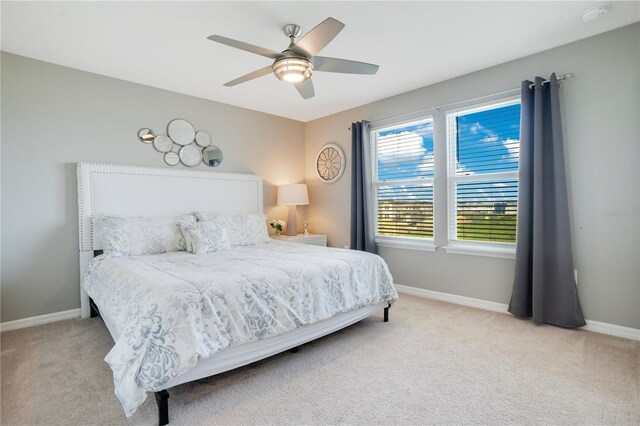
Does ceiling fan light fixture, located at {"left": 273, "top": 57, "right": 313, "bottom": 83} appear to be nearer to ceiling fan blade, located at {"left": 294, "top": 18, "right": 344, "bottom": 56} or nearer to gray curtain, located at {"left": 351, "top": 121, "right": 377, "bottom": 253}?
ceiling fan blade, located at {"left": 294, "top": 18, "right": 344, "bottom": 56}

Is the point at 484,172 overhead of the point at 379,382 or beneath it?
overhead

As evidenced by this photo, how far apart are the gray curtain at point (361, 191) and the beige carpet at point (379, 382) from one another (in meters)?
1.63

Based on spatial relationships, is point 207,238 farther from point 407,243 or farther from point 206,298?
point 407,243

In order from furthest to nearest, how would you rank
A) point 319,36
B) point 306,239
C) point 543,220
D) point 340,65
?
point 306,239 < point 543,220 < point 340,65 < point 319,36

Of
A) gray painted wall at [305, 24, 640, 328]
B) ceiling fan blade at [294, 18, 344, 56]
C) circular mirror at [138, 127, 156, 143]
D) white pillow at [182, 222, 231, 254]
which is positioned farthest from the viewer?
circular mirror at [138, 127, 156, 143]

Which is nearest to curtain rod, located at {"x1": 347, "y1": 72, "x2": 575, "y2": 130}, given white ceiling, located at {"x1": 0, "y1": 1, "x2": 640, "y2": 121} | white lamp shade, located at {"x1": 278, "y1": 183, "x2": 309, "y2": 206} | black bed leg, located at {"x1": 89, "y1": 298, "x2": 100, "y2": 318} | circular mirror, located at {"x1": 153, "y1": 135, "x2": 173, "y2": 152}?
white ceiling, located at {"x1": 0, "y1": 1, "x2": 640, "y2": 121}

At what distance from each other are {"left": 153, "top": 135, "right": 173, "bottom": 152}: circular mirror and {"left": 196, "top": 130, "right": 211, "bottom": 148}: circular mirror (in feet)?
1.14

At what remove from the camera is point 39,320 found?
3096mm

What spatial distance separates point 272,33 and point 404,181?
2.36 metres

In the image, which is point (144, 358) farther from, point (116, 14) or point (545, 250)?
point (545, 250)

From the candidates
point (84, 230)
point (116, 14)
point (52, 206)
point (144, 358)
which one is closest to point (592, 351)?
point (144, 358)

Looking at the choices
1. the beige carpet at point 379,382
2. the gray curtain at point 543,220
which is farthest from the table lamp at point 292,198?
the gray curtain at point 543,220

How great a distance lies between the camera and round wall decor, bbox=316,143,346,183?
15.7ft

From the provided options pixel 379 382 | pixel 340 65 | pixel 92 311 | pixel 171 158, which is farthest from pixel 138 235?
pixel 379 382
